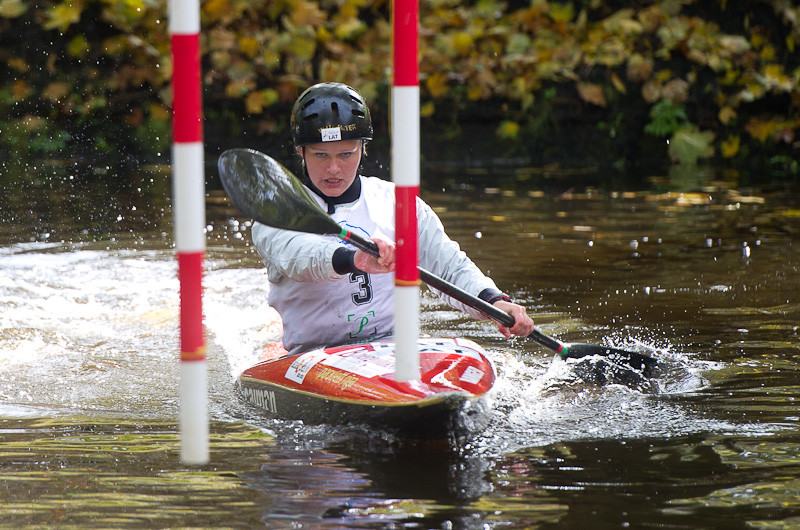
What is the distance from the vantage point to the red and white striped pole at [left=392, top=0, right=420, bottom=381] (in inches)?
116

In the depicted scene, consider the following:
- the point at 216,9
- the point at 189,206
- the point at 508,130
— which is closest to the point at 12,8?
the point at 216,9

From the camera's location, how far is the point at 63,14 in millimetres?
13148

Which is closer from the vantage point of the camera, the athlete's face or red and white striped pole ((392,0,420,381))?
red and white striped pole ((392,0,420,381))

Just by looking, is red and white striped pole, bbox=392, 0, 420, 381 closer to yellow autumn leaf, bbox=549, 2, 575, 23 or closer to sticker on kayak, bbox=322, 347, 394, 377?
sticker on kayak, bbox=322, 347, 394, 377

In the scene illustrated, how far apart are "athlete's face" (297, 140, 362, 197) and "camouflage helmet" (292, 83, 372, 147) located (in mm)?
49

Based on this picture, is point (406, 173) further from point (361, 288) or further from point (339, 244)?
point (361, 288)

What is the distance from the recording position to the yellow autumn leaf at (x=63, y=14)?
1315 cm

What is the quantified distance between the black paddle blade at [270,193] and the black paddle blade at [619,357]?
1410 millimetres

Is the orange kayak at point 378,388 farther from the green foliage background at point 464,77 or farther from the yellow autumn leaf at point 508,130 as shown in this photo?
the yellow autumn leaf at point 508,130

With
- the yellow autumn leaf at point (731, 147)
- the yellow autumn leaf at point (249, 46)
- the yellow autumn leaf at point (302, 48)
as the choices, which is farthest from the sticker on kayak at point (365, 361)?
the yellow autumn leaf at point (249, 46)

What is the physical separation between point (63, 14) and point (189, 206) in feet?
38.3

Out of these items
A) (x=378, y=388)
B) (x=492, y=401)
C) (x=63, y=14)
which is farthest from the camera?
(x=63, y=14)

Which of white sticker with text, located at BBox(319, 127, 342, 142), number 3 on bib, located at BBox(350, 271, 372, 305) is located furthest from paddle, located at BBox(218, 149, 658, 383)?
number 3 on bib, located at BBox(350, 271, 372, 305)

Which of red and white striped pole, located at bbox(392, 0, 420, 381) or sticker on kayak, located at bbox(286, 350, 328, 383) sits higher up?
red and white striped pole, located at bbox(392, 0, 420, 381)
